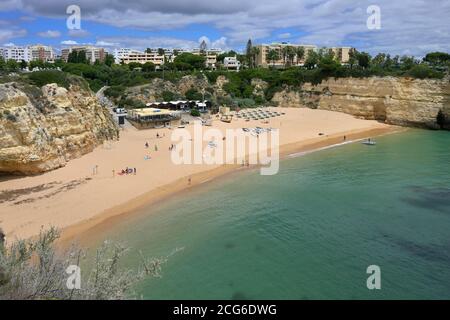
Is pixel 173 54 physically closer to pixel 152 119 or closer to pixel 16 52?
pixel 16 52

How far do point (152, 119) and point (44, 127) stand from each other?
19033mm

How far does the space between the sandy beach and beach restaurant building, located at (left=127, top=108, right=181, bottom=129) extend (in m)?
3.09

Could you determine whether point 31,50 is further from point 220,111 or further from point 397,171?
point 397,171

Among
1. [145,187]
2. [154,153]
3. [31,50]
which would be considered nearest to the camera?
[145,187]

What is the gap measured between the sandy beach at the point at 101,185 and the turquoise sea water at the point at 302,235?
1869 millimetres

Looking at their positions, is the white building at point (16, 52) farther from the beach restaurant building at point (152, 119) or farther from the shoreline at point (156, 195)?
the shoreline at point (156, 195)

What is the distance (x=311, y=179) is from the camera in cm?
2938

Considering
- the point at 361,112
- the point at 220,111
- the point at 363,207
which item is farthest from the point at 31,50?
the point at 363,207

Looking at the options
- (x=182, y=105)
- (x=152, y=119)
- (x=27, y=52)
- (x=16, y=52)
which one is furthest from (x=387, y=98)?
(x=16, y=52)

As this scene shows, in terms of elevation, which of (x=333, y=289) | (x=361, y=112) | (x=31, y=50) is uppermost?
(x=31, y=50)

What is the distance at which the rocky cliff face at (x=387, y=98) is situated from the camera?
5025cm

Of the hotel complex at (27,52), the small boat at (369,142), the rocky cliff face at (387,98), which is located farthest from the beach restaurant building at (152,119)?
the hotel complex at (27,52)

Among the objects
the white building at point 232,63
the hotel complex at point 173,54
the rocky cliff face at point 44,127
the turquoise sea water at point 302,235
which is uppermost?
the hotel complex at point 173,54
